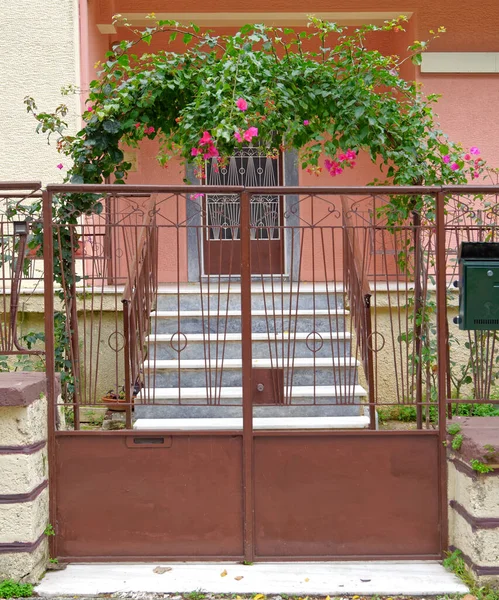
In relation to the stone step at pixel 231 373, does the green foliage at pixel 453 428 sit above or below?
below

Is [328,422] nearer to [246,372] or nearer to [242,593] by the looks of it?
[246,372]

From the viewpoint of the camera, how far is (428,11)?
7.92m

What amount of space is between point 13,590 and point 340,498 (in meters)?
1.84

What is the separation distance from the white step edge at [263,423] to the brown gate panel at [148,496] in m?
0.67

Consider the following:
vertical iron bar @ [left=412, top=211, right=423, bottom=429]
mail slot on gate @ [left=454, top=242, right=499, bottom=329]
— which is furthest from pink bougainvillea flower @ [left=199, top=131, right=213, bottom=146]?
mail slot on gate @ [left=454, top=242, right=499, bottom=329]

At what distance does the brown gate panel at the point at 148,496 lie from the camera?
4.27 m

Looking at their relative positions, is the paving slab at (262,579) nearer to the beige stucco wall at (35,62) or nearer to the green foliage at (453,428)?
the green foliage at (453,428)

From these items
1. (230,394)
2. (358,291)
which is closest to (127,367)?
(230,394)

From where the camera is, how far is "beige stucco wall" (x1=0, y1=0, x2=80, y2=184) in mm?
7090

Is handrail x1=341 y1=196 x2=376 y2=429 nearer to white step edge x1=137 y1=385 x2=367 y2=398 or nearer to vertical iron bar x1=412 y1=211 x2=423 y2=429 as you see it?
white step edge x1=137 y1=385 x2=367 y2=398

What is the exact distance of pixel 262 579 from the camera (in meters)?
4.02

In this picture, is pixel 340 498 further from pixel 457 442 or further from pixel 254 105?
pixel 254 105

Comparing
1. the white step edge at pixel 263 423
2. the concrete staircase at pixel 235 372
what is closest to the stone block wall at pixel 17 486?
the concrete staircase at pixel 235 372

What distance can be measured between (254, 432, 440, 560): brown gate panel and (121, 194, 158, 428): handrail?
1081 millimetres
